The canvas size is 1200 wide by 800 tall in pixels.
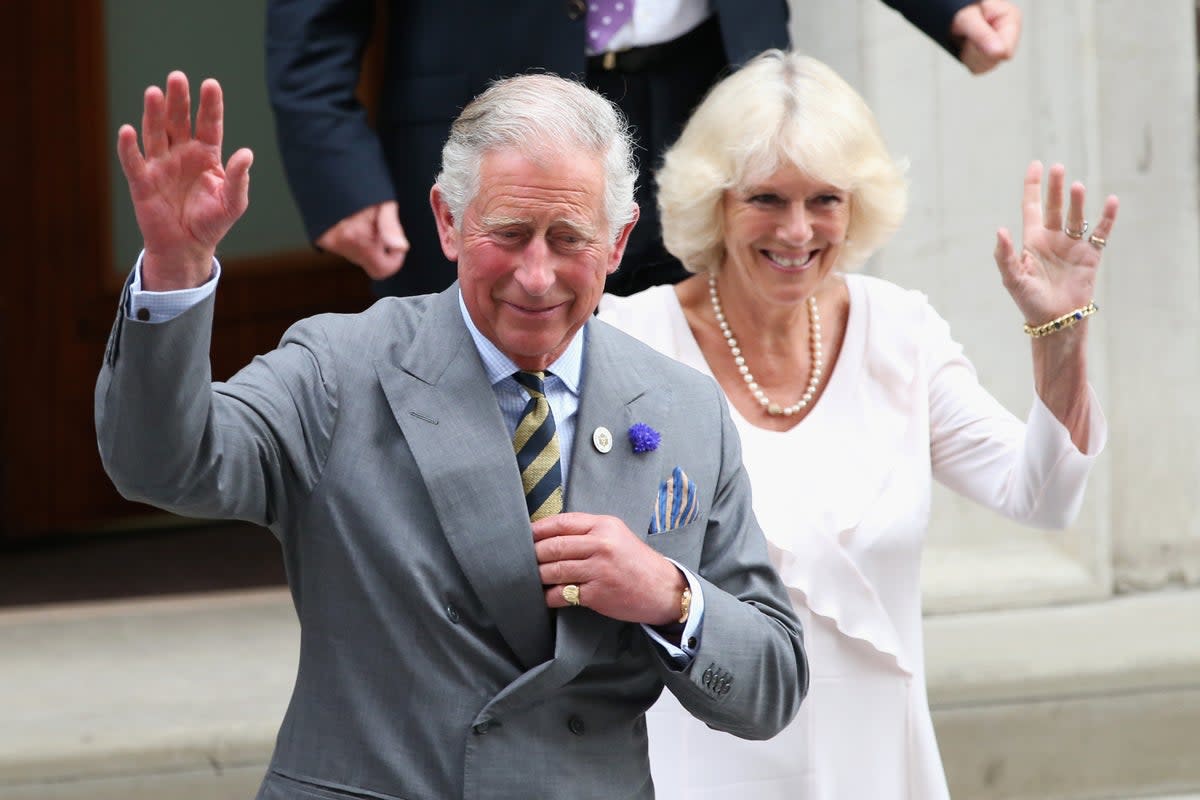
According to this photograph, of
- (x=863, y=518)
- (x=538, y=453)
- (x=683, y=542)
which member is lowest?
(x=863, y=518)

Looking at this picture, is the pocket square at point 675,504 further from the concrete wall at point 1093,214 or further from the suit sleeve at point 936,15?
the concrete wall at point 1093,214

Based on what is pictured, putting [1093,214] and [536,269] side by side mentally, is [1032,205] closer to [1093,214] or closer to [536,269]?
[536,269]

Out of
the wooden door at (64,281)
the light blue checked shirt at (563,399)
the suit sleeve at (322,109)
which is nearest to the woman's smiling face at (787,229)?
the suit sleeve at (322,109)

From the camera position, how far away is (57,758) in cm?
357

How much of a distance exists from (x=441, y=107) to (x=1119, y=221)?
6.47 feet

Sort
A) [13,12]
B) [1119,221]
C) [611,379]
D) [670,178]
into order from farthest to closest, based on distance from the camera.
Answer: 1. [13,12]
2. [1119,221]
3. [670,178]
4. [611,379]

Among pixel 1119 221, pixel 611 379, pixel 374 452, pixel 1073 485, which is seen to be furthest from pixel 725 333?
pixel 1119 221

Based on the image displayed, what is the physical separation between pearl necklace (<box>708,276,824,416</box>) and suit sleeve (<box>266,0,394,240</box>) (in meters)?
0.58

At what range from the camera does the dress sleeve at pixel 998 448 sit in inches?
110

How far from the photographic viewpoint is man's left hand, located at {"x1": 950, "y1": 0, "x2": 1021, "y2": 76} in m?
3.12

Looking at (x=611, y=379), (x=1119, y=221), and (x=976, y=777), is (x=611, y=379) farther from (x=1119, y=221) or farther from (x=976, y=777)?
(x=1119, y=221)

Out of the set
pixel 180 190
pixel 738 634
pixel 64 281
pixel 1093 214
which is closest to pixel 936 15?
pixel 1093 214

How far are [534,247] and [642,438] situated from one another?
244 millimetres

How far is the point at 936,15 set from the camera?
3209mm
